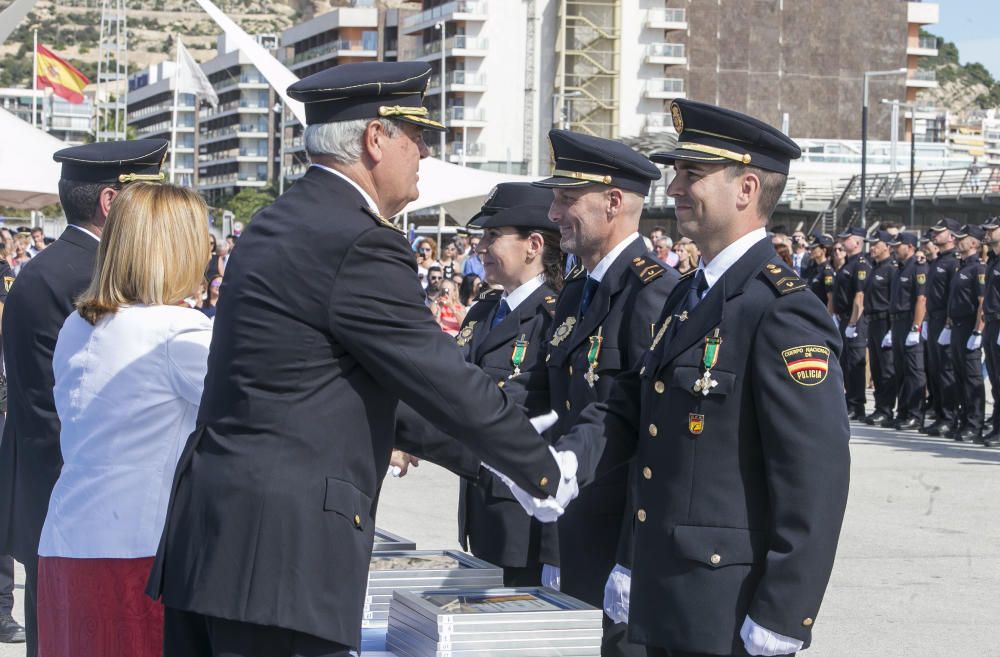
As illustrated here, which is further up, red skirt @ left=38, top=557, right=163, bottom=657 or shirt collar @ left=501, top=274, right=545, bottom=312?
shirt collar @ left=501, top=274, right=545, bottom=312

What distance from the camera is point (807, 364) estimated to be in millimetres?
3467

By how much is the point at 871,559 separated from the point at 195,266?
629 cm

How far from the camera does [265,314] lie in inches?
124

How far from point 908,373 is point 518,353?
12.5 m

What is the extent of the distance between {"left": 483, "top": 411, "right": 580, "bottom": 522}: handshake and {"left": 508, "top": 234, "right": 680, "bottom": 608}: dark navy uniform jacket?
27.2 inches

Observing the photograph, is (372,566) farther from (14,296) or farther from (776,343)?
(14,296)

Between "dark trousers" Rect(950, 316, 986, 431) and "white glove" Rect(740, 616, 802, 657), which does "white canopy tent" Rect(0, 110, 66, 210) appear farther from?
"white glove" Rect(740, 616, 802, 657)

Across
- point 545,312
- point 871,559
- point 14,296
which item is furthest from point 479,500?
point 871,559

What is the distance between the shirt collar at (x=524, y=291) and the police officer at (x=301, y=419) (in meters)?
2.47

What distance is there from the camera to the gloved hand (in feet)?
51.4

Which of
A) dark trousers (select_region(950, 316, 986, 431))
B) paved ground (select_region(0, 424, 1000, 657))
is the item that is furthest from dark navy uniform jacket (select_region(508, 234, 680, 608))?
dark trousers (select_region(950, 316, 986, 431))

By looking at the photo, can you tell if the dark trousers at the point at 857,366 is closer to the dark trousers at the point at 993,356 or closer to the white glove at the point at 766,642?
the dark trousers at the point at 993,356

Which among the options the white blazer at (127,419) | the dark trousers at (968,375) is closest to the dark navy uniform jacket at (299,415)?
the white blazer at (127,419)

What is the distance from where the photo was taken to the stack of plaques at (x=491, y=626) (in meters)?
3.32
